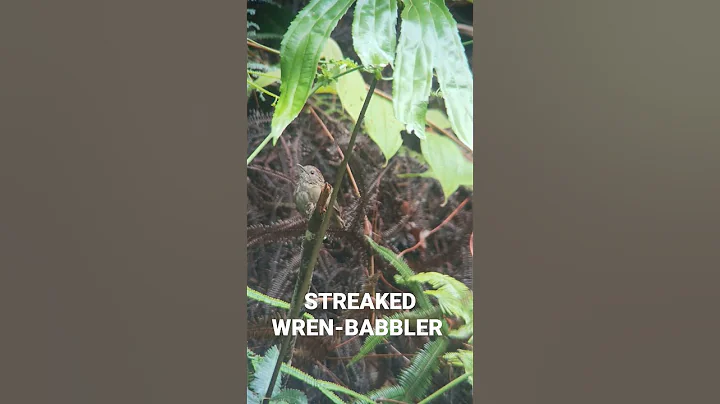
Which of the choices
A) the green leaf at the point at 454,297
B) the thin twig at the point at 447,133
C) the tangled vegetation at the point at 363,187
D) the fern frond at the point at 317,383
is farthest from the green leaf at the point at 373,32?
the fern frond at the point at 317,383

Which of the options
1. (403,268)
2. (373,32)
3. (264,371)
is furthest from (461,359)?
(373,32)

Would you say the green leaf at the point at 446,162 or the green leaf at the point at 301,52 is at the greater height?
the green leaf at the point at 301,52

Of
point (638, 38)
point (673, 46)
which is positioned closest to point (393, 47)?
point (638, 38)

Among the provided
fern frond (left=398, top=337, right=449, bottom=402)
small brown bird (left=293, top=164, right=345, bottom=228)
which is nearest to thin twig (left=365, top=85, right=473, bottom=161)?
small brown bird (left=293, top=164, right=345, bottom=228)

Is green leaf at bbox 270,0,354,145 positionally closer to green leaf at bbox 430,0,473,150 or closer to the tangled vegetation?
the tangled vegetation

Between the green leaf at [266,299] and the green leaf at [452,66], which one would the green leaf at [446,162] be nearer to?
the green leaf at [452,66]

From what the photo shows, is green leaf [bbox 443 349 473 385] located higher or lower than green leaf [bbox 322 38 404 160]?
lower
